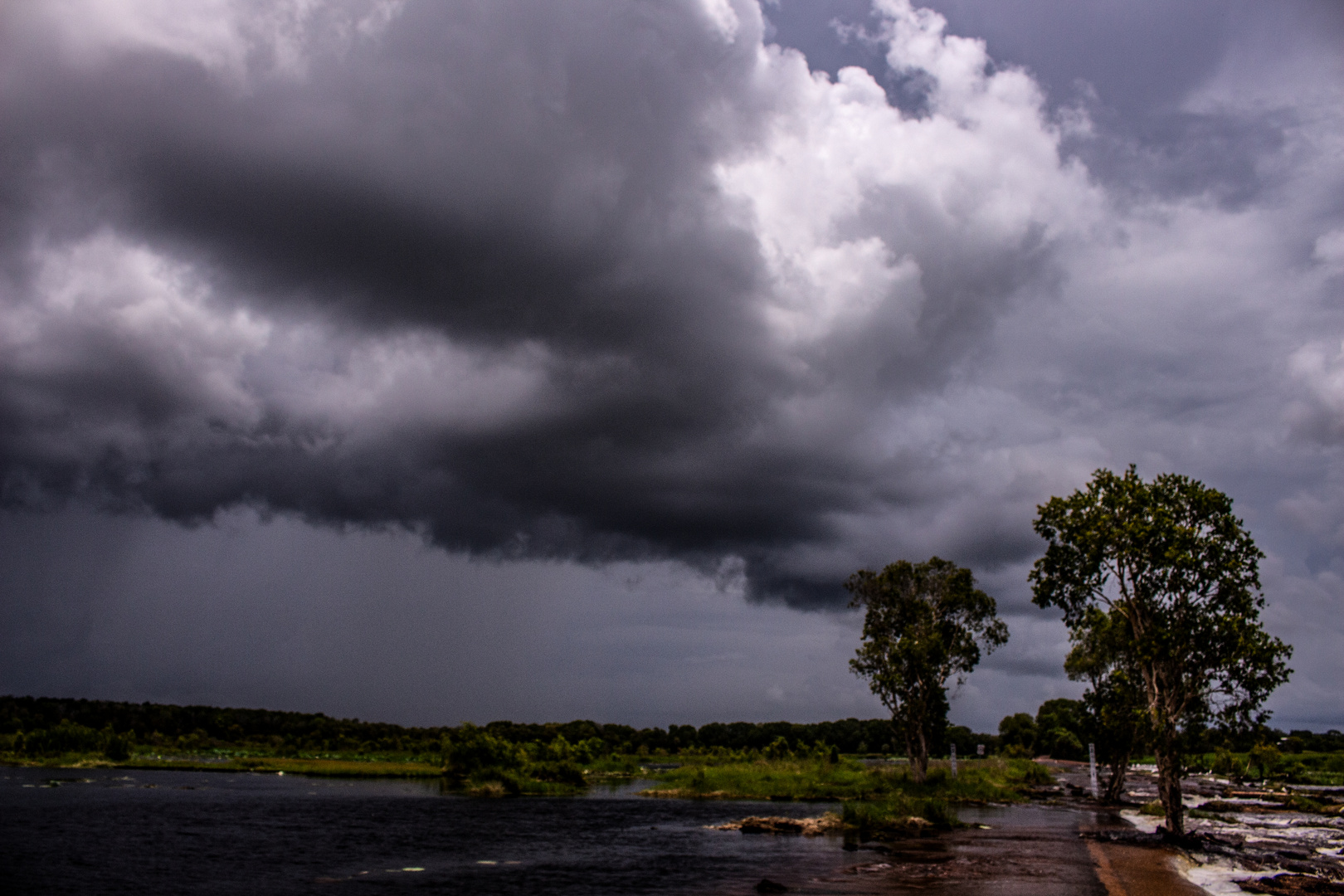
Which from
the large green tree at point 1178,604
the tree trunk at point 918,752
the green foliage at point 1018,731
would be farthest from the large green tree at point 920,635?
the green foliage at point 1018,731

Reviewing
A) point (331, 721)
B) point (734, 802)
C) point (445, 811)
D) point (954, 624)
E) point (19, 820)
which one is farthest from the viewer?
point (331, 721)

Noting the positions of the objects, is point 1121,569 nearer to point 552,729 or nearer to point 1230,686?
point 1230,686

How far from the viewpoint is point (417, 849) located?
35.8m

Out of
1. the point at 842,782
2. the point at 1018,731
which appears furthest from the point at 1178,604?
the point at 1018,731

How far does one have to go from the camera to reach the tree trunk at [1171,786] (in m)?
34.3

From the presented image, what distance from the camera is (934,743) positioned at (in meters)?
62.3

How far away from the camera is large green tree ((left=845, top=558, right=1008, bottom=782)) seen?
60562mm

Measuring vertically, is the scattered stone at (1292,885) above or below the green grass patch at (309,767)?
above

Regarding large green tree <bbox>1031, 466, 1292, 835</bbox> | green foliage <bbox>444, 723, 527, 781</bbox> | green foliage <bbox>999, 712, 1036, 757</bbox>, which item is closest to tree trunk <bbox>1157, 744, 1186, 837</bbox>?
large green tree <bbox>1031, 466, 1292, 835</bbox>

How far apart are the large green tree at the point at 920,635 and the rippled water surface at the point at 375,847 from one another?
9.56 meters

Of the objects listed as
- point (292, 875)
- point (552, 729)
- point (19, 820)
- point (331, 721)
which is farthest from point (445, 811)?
point (331, 721)

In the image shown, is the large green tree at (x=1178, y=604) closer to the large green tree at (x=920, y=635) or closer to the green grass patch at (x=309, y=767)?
the large green tree at (x=920, y=635)

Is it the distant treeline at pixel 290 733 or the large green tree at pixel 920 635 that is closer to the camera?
the large green tree at pixel 920 635

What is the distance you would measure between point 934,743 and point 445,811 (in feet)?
112
